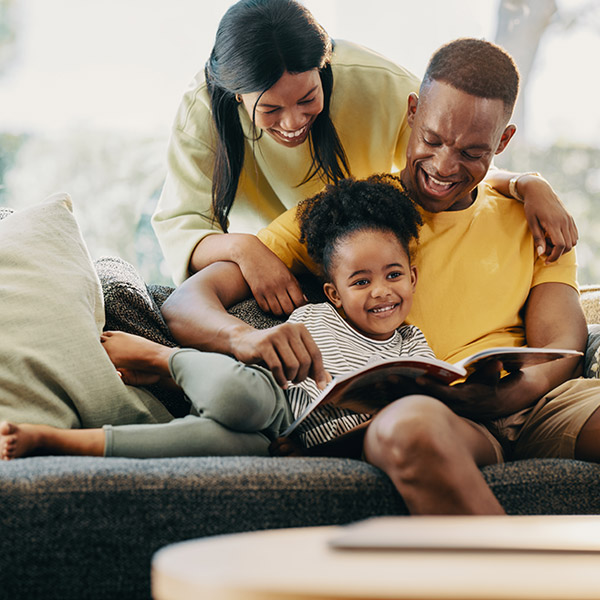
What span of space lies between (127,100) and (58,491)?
2.88 metres

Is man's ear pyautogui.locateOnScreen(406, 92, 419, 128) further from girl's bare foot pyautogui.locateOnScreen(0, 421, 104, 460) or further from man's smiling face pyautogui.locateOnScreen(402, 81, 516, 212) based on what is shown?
girl's bare foot pyautogui.locateOnScreen(0, 421, 104, 460)

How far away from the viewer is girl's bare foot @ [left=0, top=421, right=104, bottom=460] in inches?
43.8

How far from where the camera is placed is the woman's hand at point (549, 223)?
1638 mm

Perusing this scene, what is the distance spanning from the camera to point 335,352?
4.81 feet

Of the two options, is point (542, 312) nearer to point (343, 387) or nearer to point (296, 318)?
point (296, 318)

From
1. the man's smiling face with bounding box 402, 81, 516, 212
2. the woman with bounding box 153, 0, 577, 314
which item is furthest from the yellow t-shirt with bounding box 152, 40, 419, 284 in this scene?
the man's smiling face with bounding box 402, 81, 516, 212

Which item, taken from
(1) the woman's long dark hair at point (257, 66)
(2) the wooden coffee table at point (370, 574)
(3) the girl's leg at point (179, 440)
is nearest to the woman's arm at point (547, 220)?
(1) the woman's long dark hair at point (257, 66)

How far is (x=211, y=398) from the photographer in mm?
1265

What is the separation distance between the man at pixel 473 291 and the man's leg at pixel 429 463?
0.37 feet

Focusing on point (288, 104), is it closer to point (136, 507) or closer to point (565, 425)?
point (565, 425)

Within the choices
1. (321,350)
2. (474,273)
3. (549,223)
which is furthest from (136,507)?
(549,223)

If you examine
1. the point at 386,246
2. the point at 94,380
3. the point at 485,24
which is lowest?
the point at 94,380

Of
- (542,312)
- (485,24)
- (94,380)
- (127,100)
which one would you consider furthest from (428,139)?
(485,24)

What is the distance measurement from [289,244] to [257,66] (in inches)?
16.6
